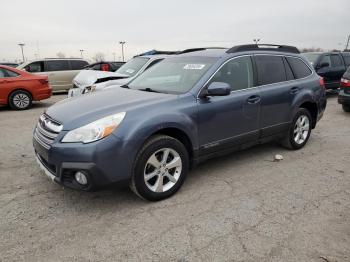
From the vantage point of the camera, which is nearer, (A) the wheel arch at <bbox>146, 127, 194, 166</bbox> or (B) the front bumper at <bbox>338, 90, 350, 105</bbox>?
(A) the wheel arch at <bbox>146, 127, 194, 166</bbox>

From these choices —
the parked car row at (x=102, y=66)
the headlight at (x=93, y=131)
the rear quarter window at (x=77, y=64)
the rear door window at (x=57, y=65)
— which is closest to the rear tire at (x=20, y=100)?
the rear door window at (x=57, y=65)

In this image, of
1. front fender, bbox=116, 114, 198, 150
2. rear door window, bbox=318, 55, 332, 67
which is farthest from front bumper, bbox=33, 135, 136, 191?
rear door window, bbox=318, 55, 332, 67

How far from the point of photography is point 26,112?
9.50m

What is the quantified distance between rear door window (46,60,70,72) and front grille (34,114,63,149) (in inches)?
447

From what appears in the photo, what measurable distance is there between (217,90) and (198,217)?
1.48 m

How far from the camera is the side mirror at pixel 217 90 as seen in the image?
3.79 m

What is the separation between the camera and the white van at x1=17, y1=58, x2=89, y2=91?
1388 cm

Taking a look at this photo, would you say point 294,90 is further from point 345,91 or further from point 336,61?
point 336,61

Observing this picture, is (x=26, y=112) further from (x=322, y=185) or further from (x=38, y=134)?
(x=322, y=185)

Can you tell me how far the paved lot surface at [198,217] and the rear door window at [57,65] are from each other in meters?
10.3

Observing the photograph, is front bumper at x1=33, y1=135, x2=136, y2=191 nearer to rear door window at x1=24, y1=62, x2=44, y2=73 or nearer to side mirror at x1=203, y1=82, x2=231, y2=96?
side mirror at x1=203, y1=82, x2=231, y2=96

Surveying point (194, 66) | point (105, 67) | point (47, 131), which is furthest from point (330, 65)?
point (47, 131)

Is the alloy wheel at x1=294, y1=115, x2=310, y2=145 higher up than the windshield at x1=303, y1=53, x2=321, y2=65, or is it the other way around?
the windshield at x1=303, y1=53, x2=321, y2=65

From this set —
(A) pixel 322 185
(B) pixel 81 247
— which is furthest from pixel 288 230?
(B) pixel 81 247
